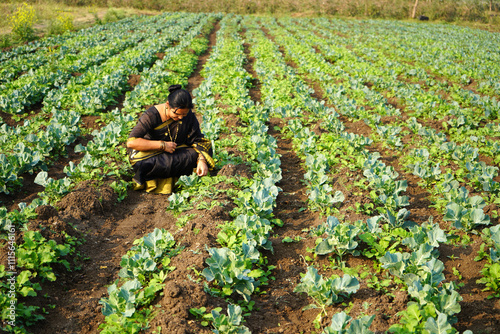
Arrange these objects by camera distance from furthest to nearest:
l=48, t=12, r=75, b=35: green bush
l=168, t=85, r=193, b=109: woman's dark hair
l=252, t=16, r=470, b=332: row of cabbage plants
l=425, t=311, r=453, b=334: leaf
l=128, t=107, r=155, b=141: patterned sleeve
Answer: l=48, t=12, r=75, b=35: green bush → l=128, t=107, r=155, b=141: patterned sleeve → l=168, t=85, r=193, b=109: woman's dark hair → l=252, t=16, r=470, b=332: row of cabbage plants → l=425, t=311, r=453, b=334: leaf

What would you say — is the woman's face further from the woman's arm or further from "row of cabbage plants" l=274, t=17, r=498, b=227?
"row of cabbage plants" l=274, t=17, r=498, b=227

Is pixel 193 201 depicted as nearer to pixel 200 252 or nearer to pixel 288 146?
pixel 200 252

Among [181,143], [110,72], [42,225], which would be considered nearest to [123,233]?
[42,225]

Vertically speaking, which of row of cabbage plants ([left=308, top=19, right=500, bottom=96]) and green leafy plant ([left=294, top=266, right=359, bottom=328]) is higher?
row of cabbage plants ([left=308, top=19, right=500, bottom=96])

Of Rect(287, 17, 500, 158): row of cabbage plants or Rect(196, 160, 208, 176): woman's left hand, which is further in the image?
Rect(287, 17, 500, 158): row of cabbage plants

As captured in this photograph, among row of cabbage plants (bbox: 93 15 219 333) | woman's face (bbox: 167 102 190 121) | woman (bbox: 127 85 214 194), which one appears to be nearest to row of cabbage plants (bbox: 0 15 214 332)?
row of cabbage plants (bbox: 93 15 219 333)

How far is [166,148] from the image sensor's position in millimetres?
4723

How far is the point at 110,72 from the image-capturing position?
10742 millimetres

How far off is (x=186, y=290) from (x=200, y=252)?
54 cm

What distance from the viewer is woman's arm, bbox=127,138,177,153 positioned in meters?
4.60

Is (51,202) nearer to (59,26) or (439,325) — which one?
(439,325)

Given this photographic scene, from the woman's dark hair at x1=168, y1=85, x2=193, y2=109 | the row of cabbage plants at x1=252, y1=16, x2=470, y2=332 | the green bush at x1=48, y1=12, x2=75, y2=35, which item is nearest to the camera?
the row of cabbage plants at x1=252, y1=16, x2=470, y2=332

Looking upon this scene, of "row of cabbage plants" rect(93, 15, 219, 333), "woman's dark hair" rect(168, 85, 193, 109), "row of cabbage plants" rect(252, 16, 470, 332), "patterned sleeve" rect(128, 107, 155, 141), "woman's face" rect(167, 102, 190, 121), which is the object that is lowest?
"row of cabbage plants" rect(93, 15, 219, 333)

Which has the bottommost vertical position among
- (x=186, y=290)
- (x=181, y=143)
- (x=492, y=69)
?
(x=186, y=290)
